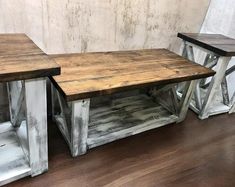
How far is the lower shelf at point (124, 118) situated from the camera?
1.62 meters

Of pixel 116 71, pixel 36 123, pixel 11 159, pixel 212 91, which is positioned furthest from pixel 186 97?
pixel 11 159

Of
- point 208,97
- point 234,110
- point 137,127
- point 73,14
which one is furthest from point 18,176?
point 234,110

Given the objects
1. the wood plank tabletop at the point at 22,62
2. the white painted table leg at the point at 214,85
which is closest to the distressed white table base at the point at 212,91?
the white painted table leg at the point at 214,85

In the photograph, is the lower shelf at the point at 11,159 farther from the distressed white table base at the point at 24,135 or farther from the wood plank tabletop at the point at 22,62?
the wood plank tabletop at the point at 22,62

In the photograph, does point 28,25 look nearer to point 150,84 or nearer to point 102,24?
point 102,24

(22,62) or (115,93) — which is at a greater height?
(22,62)

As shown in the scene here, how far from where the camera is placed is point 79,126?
1343mm

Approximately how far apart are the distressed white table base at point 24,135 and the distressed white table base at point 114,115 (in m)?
0.20

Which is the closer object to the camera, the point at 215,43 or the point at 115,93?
the point at 115,93

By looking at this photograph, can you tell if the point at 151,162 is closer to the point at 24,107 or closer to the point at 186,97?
the point at 186,97

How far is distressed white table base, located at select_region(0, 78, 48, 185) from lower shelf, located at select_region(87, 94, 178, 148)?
374mm

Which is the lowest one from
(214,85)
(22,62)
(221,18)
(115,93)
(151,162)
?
(151,162)

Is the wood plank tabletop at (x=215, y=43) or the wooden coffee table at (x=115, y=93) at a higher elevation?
the wood plank tabletop at (x=215, y=43)

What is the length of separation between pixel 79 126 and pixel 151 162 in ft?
1.78
